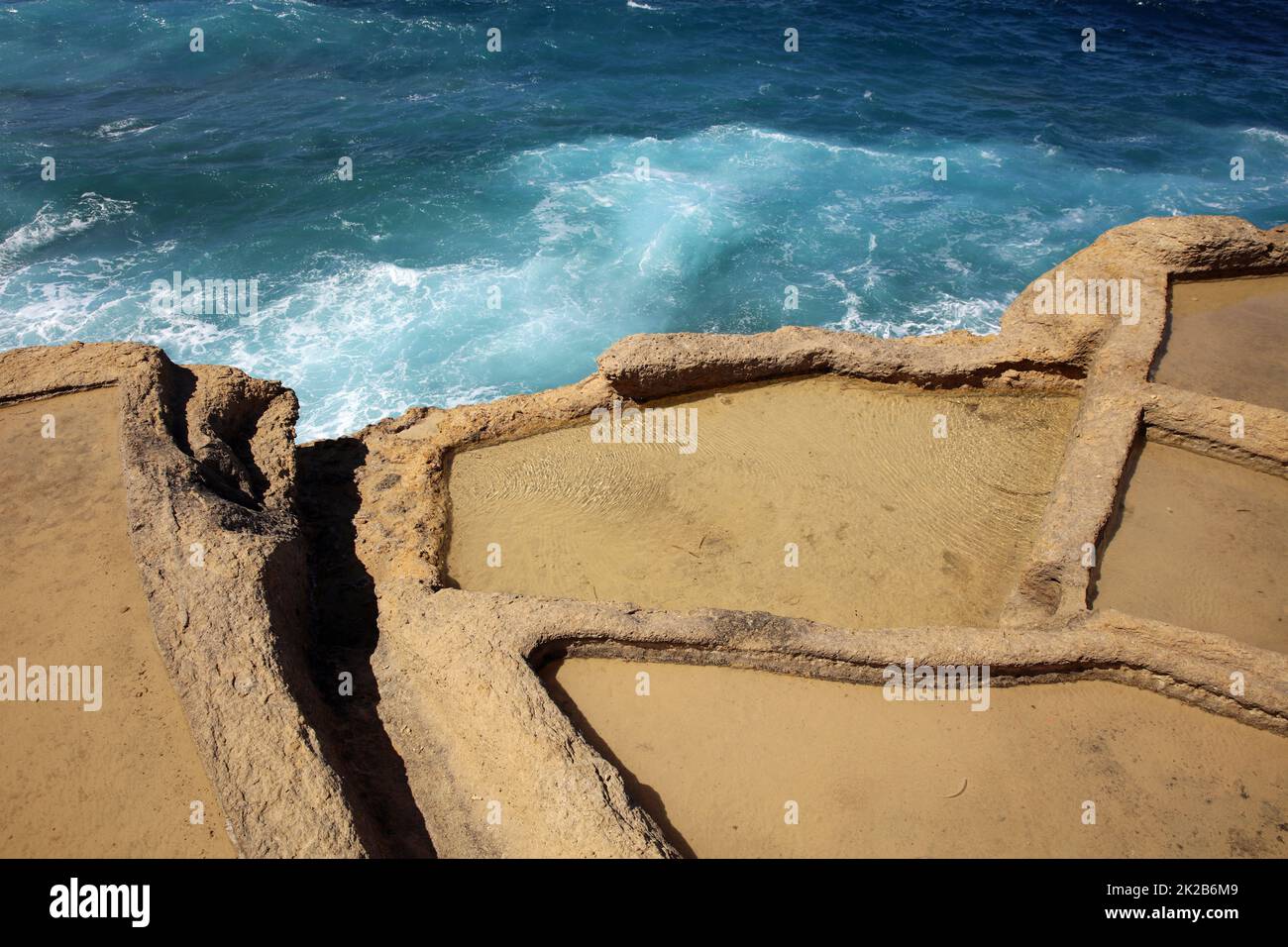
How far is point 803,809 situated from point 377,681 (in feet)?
11.5

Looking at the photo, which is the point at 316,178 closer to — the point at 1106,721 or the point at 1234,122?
the point at 1106,721

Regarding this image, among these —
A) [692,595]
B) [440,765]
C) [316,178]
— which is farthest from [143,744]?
[316,178]

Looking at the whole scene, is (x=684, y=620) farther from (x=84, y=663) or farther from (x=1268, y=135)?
(x=1268, y=135)

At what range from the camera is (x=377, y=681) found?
267 inches

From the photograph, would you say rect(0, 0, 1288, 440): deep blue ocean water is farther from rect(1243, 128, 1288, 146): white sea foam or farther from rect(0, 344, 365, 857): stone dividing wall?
rect(0, 344, 365, 857): stone dividing wall

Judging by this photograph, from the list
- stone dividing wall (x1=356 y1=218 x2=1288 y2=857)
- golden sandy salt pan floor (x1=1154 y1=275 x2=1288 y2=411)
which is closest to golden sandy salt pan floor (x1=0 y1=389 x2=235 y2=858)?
stone dividing wall (x1=356 y1=218 x2=1288 y2=857)

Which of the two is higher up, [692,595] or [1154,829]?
[692,595]

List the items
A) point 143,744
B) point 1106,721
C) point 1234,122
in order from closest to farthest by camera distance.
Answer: point 143,744 → point 1106,721 → point 1234,122

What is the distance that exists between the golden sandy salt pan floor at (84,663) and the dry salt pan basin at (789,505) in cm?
270

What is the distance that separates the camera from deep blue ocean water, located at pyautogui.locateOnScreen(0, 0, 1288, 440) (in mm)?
18266

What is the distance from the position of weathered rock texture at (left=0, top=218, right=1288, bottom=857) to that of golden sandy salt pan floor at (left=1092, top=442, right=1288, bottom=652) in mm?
341

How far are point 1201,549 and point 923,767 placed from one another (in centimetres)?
390

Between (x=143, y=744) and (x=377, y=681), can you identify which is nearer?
(x=143, y=744)

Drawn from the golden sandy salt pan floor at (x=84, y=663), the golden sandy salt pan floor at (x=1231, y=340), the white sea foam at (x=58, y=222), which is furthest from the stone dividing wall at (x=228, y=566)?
the white sea foam at (x=58, y=222)
